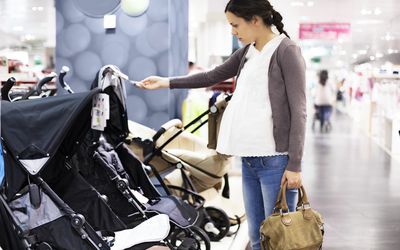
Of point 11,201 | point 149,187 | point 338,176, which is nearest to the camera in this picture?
point 11,201

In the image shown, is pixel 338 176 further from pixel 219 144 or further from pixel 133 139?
pixel 219 144

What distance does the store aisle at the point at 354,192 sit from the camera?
5.39m

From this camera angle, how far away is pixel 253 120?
8.95 feet

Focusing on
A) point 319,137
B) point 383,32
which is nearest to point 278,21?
point 319,137

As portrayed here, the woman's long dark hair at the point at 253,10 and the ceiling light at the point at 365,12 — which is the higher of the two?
the ceiling light at the point at 365,12

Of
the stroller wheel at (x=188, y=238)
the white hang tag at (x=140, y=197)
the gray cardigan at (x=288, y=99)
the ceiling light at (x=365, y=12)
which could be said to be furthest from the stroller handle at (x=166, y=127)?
the ceiling light at (x=365, y=12)

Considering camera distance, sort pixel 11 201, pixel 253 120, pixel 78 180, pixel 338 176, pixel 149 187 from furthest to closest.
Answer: pixel 338 176, pixel 149 187, pixel 78 180, pixel 11 201, pixel 253 120

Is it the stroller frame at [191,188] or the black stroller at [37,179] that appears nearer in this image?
the black stroller at [37,179]

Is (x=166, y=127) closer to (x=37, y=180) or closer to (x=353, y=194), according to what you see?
(x=37, y=180)

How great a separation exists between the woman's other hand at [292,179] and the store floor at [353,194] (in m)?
2.07

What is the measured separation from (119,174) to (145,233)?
2.27 ft

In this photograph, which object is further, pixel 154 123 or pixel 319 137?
pixel 319 137

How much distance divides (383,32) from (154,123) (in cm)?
1238

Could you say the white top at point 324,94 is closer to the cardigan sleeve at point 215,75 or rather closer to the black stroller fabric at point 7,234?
the cardigan sleeve at point 215,75
